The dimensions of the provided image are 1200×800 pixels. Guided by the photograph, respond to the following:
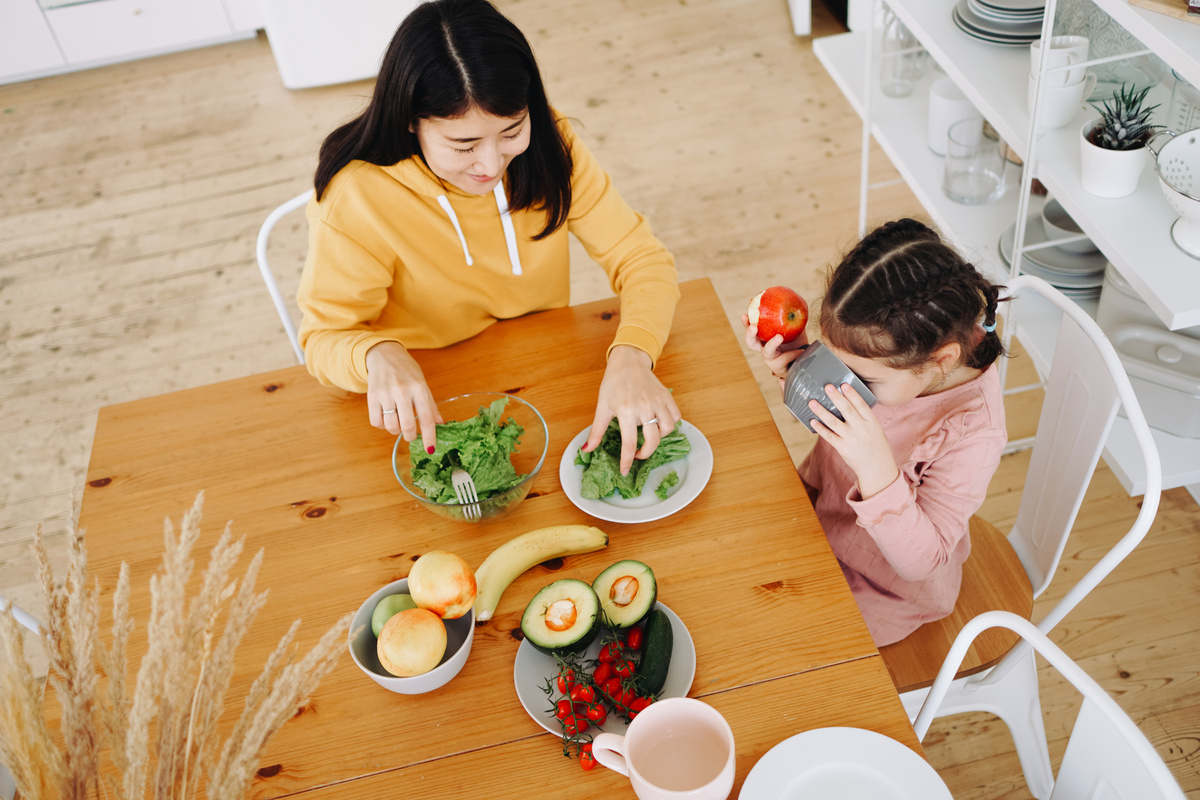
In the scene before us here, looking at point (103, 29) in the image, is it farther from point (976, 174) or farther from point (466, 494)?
point (466, 494)

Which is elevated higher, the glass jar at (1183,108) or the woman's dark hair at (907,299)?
the woman's dark hair at (907,299)

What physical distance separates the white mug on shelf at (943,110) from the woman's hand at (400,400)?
1529 millimetres

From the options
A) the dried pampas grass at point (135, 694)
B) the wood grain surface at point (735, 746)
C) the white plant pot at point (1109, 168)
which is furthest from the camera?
the white plant pot at point (1109, 168)

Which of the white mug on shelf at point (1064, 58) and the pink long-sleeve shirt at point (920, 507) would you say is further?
the white mug on shelf at point (1064, 58)

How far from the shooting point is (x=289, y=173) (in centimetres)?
347

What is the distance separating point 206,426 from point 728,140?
2357 millimetres

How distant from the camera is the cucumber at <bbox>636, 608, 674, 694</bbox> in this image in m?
0.95

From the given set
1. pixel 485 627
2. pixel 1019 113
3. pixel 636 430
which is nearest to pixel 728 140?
pixel 1019 113

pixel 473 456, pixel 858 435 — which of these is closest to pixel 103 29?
pixel 473 456

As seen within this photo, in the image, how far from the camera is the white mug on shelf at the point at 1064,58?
1736 millimetres

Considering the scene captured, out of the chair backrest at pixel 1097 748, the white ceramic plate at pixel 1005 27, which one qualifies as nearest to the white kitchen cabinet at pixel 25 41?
the white ceramic plate at pixel 1005 27

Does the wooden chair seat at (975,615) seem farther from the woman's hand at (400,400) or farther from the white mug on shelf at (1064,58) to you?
the white mug on shelf at (1064,58)

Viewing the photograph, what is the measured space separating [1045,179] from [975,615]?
920 mm

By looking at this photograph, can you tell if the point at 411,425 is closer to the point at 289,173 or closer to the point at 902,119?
the point at 902,119
